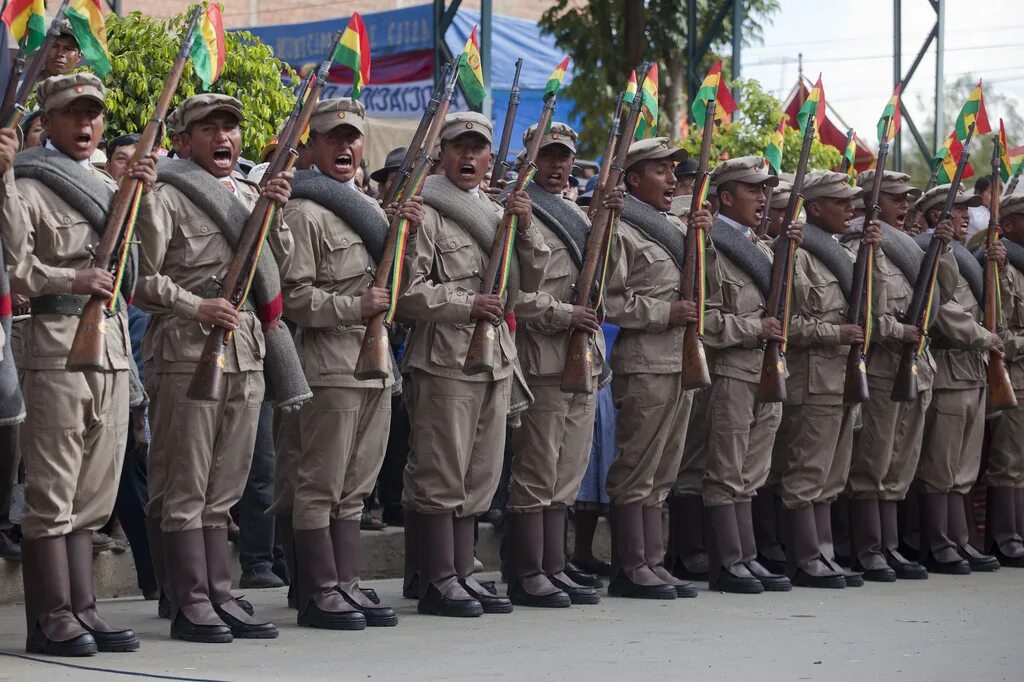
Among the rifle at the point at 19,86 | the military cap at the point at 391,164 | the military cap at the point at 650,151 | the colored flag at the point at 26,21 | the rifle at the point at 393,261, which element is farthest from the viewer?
the military cap at the point at 391,164

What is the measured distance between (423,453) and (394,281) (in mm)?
818

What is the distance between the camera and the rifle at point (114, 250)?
5.88m

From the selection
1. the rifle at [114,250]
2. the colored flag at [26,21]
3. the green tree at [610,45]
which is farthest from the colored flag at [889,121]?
the green tree at [610,45]

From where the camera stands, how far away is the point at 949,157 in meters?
11.0

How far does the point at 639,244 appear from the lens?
838 centimetres

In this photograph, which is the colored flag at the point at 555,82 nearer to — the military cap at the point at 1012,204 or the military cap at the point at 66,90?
the military cap at the point at 66,90

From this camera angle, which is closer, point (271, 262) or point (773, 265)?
point (271, 262)

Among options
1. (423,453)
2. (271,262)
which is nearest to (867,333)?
(423,453)

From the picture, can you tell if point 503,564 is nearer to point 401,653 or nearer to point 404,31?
point 401,653

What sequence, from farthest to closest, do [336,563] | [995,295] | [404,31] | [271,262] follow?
[404,31]
[995,295]
[336,563]
[271,262]

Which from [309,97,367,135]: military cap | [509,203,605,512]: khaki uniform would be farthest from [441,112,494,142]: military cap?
[509,203,605,512]: khaki uniform

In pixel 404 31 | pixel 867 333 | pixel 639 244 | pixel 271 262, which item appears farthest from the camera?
pixel 404 31

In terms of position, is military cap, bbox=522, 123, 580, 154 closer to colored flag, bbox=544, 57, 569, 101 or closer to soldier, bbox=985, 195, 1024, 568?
colored flag, bbox=544, 57, 569, 101

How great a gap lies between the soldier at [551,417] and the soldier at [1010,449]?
11.3 feet
